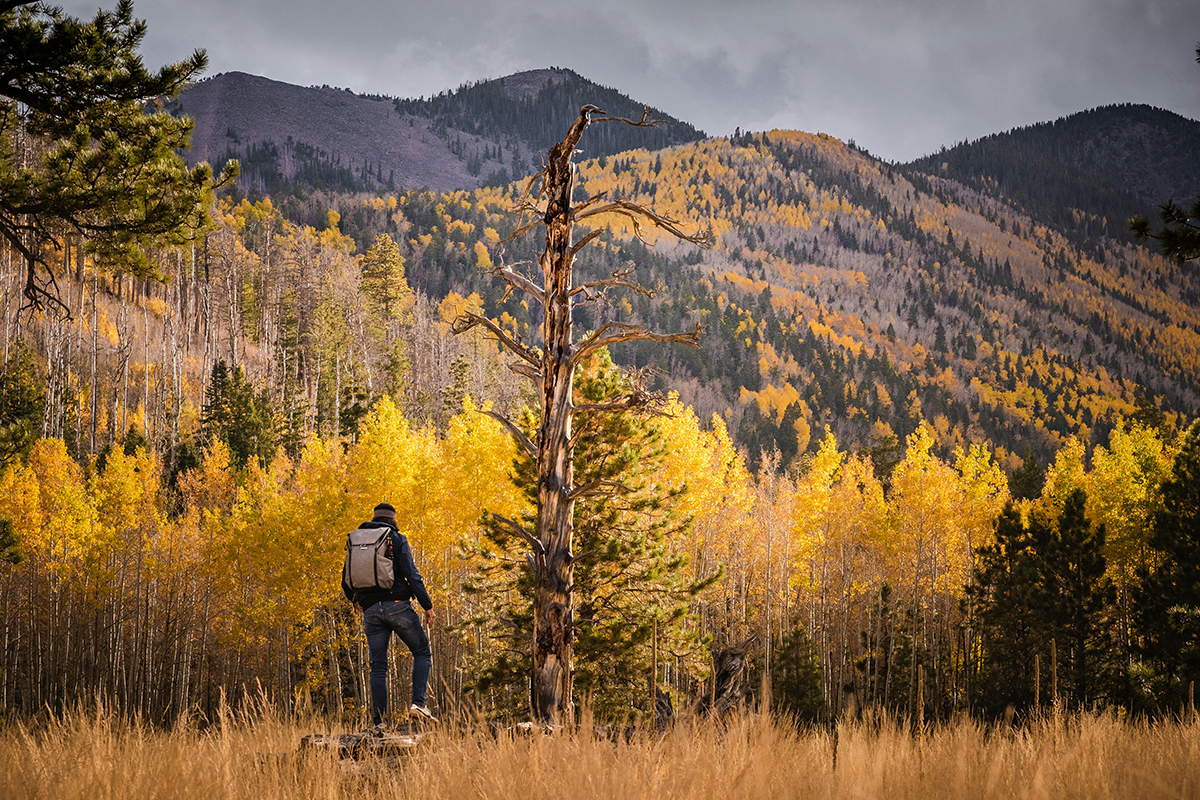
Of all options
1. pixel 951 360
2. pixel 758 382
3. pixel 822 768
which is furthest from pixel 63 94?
pixel 951 360

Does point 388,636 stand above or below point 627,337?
below

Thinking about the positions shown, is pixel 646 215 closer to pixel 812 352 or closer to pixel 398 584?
pixel 398 584

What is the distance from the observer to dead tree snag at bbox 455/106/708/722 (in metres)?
6.89

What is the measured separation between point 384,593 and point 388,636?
1.11ft

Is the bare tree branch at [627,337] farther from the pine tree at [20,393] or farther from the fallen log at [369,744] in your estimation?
the pine tree at [20,393]

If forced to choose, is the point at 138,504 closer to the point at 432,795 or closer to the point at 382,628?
the point at 382,628

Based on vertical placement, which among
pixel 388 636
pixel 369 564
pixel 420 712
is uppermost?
pixel 369 564

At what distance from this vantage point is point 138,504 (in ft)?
84.6

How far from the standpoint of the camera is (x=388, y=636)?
19.4 feet

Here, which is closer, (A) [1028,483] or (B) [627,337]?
(B) [627,337]

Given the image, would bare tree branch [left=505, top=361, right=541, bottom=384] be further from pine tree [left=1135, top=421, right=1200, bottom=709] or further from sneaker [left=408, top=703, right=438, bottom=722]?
pine tree [left=1135, top=421, right=1200, bottom=709]

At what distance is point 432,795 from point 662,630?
1119cm

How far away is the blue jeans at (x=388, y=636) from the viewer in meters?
5.78

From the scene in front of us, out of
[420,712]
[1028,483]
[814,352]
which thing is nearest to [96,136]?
[420,712]
